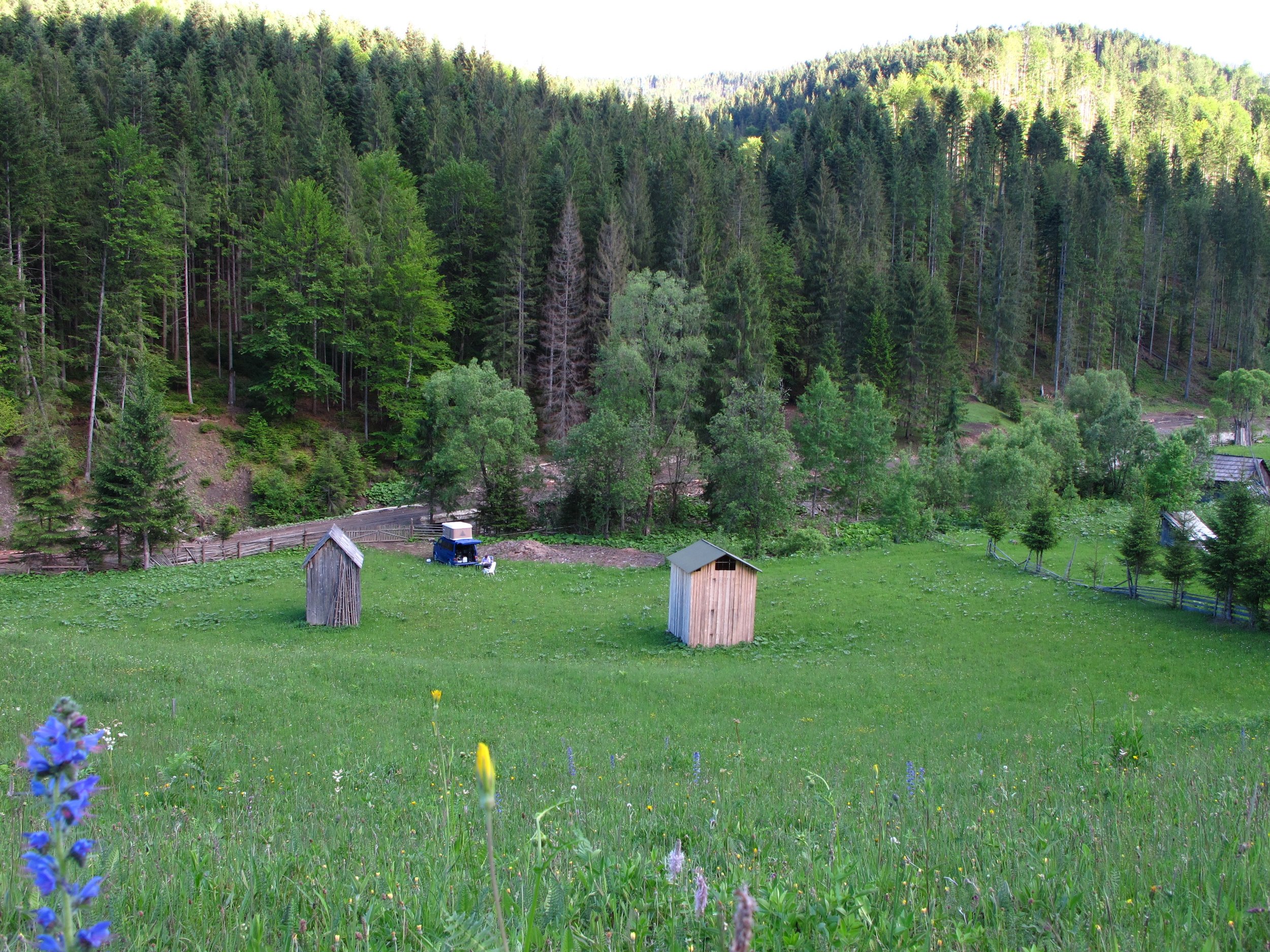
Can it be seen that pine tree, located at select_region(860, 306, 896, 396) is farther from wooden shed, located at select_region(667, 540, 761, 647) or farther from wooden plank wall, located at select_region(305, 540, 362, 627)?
wooden plank wall, located at select_region(305, 540, 362, 627)

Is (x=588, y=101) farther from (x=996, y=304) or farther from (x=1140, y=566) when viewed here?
(x=1140, y=566)

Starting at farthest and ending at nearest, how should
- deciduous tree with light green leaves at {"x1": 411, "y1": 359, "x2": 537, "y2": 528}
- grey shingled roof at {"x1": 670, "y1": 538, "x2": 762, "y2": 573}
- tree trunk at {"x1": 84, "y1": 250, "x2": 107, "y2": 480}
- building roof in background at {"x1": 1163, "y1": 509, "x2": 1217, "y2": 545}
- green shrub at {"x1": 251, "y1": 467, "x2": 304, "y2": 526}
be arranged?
green shrub at {"x1": 251, "y1": 467, "x2": 304, "y2": 526}, tree trunk at {"x1": 84, "y1": 250, "x2": 107, "y2": 480}, deciduous tree with light green leaves at {"x1": 411, "y1": 359, "x2": 537, "y2": 528}, building roof in background at {"x1": 1163, "y1": 509, "x2": 1217, "y2": 545}, grey shingled roof at {"x1": 670, "y1": 538, "x2": 762, "y2": 573}

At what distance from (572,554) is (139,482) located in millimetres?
20791

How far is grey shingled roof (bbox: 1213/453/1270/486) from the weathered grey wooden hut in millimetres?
58951

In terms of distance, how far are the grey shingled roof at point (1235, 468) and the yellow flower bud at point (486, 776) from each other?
224ft

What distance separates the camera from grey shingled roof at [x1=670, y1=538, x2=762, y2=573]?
27.1 meters

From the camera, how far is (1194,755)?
27.9 ft

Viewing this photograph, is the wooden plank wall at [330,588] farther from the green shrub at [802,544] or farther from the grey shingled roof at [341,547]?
the green shrub at [802,544]

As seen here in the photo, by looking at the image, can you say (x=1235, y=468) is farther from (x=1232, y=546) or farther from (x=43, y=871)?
(x=43, y=871)

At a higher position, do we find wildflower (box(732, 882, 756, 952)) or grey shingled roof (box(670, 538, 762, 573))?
wildflower (box(732, 882, 756, 952))

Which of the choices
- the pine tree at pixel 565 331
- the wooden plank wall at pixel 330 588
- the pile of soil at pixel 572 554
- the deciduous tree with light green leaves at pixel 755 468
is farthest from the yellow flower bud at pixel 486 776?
the pine tree at pixel 565 331

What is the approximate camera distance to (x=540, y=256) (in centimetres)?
7075

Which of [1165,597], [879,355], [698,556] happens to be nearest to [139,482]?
[698,556]

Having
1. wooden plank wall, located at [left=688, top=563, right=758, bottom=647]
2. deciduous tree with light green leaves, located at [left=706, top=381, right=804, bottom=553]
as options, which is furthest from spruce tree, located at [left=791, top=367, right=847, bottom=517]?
wooden plank wall, located at [left=688, top=563, right=758, bottom=647]
